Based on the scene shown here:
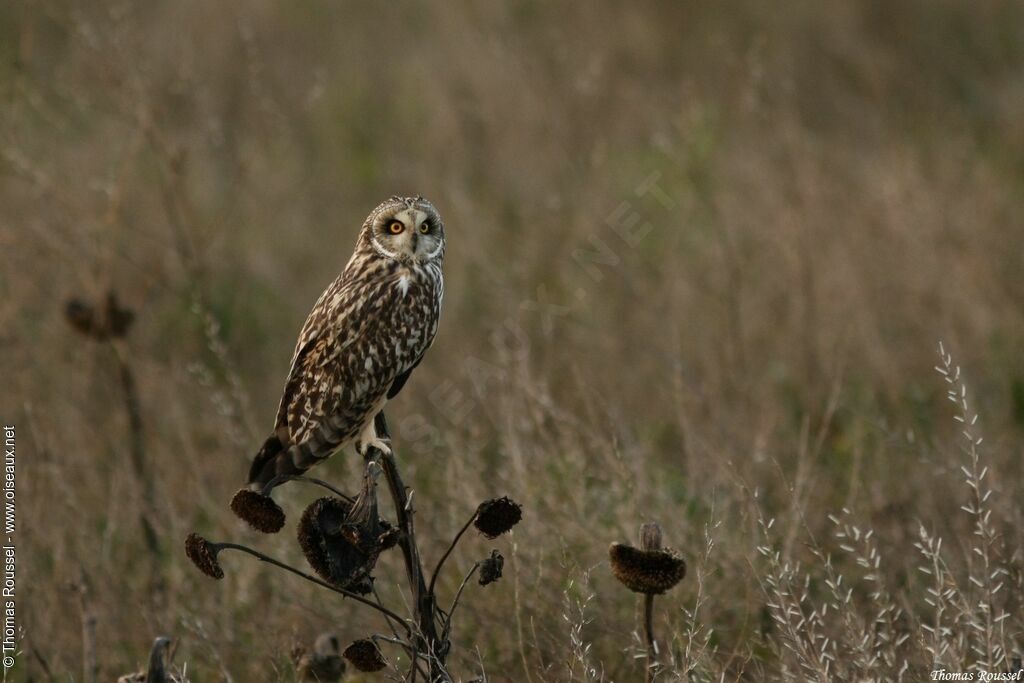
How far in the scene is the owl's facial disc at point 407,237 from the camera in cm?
332

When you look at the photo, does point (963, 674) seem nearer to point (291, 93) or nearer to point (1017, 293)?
point (1017, 293)

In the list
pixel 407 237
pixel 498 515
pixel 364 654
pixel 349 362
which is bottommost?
pixel 364 654

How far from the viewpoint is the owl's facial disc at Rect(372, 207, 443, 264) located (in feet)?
10.9

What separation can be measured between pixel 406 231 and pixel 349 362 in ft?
1.37

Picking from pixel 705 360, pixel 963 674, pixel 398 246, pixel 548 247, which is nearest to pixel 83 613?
pixel 398 246

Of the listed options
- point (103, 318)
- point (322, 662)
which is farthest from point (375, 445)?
point (103, 318)

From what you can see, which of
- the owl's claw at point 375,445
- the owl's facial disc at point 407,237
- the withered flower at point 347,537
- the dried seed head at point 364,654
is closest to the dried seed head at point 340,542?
the withered flower at point 347,537

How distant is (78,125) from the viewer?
26.6ft

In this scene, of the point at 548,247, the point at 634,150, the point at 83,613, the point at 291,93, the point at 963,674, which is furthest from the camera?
the point at 291,93

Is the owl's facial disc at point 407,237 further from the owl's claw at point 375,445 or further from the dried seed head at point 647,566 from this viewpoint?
the dried seed head at point 647,566

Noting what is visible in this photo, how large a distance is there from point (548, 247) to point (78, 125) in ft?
11.0

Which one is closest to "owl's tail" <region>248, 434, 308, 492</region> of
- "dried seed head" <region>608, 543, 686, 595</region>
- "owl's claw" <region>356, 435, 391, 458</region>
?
"owl's claw" <region>356, 435, 391, 458</region>

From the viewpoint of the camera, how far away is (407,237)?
3.33 metres

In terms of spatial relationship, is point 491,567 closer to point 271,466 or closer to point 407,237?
point 271,466
